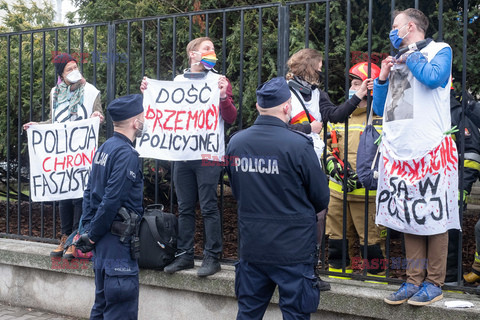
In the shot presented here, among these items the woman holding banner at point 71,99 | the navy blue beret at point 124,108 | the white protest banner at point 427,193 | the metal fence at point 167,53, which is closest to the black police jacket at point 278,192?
the white protest banner at point 427,193

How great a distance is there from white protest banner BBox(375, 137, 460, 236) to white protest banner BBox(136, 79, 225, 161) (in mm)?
1535

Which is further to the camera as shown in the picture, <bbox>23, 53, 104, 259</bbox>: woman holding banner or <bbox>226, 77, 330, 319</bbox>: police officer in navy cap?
<bbox>23, 53, 104, 259</bbox>: woman holding banner

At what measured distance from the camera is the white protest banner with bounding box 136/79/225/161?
5055mm

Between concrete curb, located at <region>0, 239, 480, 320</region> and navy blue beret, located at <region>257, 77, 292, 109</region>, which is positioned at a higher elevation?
navy blue beret, located at <region>257, 77, 292, 109</region>

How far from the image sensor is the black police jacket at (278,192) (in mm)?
3508

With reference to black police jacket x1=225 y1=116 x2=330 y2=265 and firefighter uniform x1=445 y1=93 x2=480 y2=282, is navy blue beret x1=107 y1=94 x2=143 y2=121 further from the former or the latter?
firefighter uniform x1=445 y1=93 x2=480 y2=282

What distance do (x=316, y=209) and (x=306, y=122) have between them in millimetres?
996

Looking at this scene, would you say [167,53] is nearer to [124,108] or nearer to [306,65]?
[306,65]

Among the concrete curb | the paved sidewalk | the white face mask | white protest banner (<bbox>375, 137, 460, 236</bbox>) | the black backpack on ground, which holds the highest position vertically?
the white face mask

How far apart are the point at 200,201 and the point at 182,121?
0.69 metres

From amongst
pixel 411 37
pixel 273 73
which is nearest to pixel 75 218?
pixel 273 73

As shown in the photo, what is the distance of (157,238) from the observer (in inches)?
192

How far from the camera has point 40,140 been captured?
19.3 feet

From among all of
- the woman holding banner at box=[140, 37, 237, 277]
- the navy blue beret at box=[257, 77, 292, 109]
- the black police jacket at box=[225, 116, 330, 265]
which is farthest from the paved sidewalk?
the navy blue beret at box=[257, 77, 292, 109]
